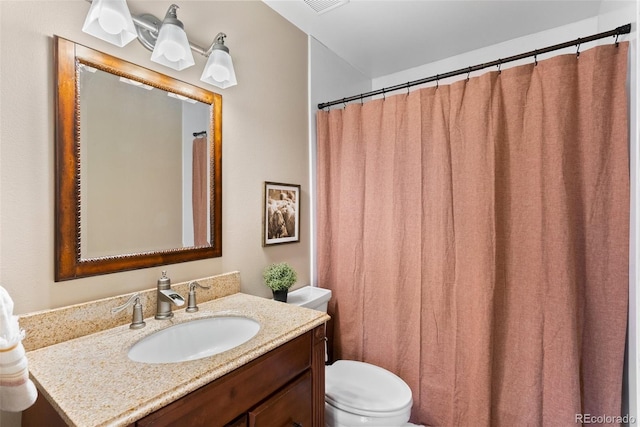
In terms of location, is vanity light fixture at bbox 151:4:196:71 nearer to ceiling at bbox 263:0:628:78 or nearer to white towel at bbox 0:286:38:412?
ceiling at bbox 263:0:628:78

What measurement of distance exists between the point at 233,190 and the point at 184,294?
1.81ft

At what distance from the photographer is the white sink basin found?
1.04 meters

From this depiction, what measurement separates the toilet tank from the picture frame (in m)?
0.33

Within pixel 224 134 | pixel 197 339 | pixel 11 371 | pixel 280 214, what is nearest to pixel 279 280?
pixel 280 214

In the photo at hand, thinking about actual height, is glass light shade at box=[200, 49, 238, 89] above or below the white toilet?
above

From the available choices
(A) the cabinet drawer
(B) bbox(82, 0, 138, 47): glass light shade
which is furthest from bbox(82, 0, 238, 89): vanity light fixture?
(A) the cabinet drawer

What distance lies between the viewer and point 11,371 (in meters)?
0.63

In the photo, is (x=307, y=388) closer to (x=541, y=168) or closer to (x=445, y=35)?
(x=541, y=168)

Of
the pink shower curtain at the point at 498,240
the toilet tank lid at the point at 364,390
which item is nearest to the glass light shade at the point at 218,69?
the pink shower curtain at the point at 498,240

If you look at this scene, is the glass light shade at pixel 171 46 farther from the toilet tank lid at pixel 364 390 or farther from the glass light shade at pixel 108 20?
the toilet tank lid at pixel 364 390

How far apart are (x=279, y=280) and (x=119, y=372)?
2.90 feet

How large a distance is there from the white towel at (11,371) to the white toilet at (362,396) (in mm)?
1101

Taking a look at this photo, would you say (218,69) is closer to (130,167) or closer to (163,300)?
(130,167)

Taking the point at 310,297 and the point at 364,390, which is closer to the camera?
the point at 364,390
